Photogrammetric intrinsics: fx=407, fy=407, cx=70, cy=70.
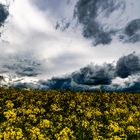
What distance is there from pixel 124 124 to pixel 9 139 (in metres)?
10.6

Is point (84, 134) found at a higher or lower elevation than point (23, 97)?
lower

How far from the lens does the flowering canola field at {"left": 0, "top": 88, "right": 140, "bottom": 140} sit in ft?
66.2

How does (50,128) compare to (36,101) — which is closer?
(50,128)

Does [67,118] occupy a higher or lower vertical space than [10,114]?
higher

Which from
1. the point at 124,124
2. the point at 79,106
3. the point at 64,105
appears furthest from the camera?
the point at 64,105

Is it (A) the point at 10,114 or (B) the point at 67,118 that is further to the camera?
(B) the point at 67,118

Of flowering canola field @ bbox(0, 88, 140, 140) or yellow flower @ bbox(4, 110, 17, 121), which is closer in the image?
flowering canola field @ bbox(0, 88, 140, 140)

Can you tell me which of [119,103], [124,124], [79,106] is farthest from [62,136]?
[119,103]

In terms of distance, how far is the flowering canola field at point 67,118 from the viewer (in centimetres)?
2019

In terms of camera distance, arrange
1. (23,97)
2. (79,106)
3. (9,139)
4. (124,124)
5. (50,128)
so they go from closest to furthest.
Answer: (9,139) < (50,128) < (124,124) < (79,106) < (23,97)

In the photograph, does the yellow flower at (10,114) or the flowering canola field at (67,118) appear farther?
the yellow flower at (10,114)

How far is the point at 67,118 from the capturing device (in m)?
28.1

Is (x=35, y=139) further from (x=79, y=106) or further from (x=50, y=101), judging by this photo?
(x=50, y=101)

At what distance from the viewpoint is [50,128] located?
22531 millimetres
